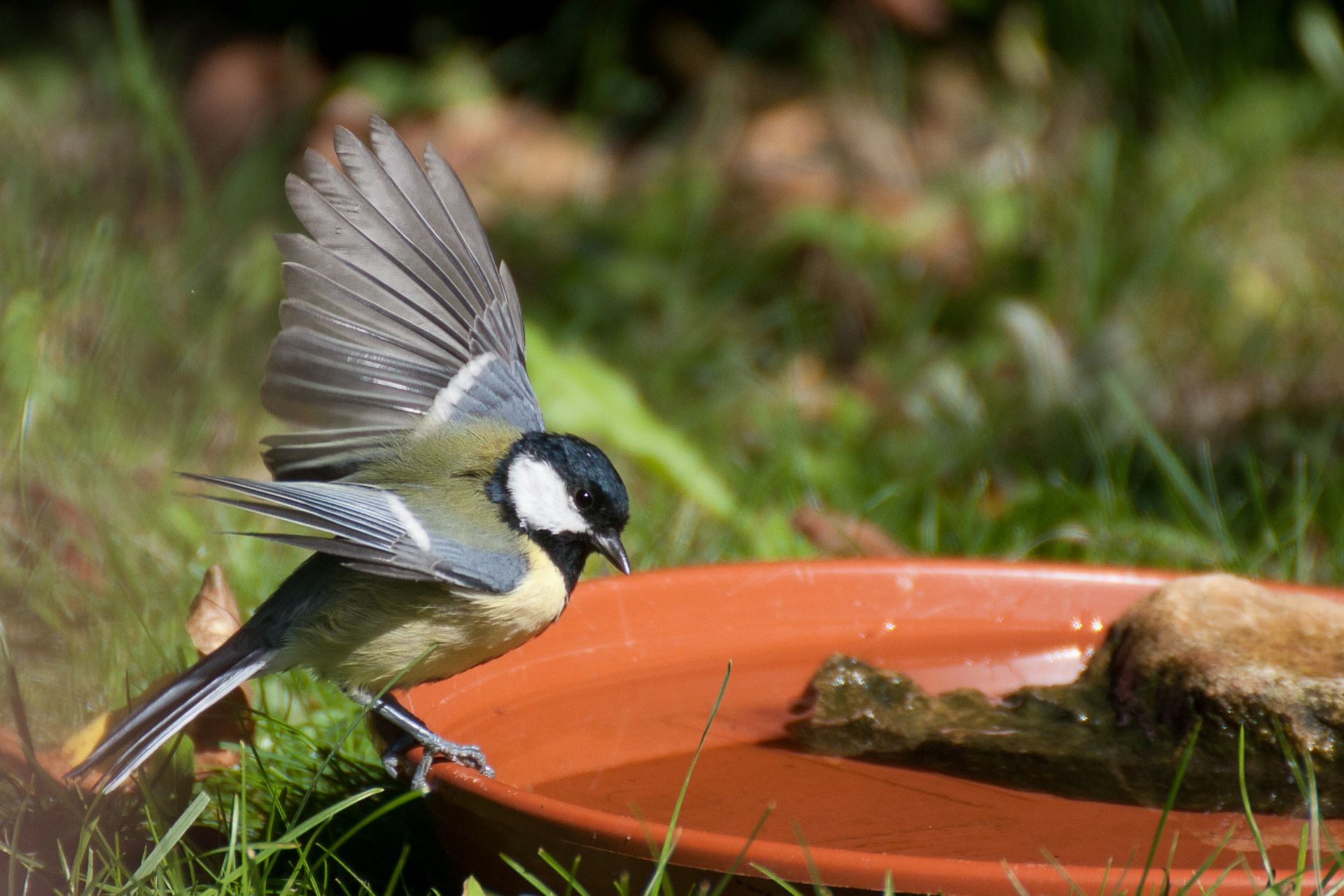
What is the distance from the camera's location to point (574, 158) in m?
5.57

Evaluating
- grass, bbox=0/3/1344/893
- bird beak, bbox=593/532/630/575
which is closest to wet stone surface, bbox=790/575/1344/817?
grass, bbox=0/3/1344/893

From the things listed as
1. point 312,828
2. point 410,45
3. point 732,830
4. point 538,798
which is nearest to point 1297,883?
point 732,830

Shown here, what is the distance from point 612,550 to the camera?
225 cm

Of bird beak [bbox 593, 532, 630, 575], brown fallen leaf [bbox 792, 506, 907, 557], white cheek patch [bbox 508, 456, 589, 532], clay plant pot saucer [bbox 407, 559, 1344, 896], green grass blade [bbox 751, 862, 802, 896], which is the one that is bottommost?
brown fallen leaf [bbox 792, 506, 907, 557]

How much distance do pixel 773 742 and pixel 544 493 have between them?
0.50 meters

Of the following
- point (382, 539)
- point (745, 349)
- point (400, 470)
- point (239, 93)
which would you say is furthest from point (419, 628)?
point (239, 93)

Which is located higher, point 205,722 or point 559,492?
point 559,492

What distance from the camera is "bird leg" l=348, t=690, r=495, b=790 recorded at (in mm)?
1756

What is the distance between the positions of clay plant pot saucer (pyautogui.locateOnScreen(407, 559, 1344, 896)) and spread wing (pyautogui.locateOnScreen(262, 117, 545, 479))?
386 millimetres

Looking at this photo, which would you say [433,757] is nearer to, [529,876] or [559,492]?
Result: [529,876]

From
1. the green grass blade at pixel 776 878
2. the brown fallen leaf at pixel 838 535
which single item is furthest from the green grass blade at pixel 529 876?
the brown fallen leaf at pixel 838 535

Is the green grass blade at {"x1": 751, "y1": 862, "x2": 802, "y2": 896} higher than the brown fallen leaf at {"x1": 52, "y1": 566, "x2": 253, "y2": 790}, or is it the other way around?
the green grass blade at {"x1": 751, "y1": 862, "x2": 802, "y2": 896}

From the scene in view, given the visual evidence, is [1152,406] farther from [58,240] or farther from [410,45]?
[410,45]

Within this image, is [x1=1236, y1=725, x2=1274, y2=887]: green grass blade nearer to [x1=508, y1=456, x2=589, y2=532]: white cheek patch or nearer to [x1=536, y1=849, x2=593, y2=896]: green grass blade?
[x1=536, y1=849, x2=593, y2=896]: green grass blade
